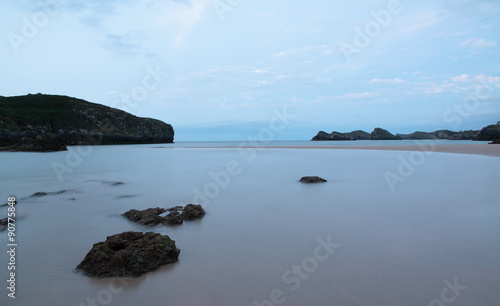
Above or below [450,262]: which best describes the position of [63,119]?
above

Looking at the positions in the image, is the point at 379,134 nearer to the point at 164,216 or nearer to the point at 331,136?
the point at 331,136

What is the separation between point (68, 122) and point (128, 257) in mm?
81761

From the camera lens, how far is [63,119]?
2918 inches

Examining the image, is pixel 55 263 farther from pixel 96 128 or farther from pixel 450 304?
pixel 96 128

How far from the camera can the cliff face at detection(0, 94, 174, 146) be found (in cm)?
5891

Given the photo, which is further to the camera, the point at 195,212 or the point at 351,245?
the point at 195,212

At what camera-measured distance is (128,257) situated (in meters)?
4.59

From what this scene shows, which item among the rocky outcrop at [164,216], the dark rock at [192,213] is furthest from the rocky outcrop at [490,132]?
the rocky outcrop at [164,216]

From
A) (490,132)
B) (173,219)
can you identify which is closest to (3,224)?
(173,219)

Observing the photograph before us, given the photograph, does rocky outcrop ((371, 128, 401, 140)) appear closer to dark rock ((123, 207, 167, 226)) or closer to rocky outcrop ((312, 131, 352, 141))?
rocky outcrop ((312, 131, 352, 141))

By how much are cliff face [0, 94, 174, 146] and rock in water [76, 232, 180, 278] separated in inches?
2380

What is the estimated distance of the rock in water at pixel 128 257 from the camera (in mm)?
4438

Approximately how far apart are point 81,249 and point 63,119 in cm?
8163

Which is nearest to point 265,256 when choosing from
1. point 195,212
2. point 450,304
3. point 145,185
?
point 450,304
